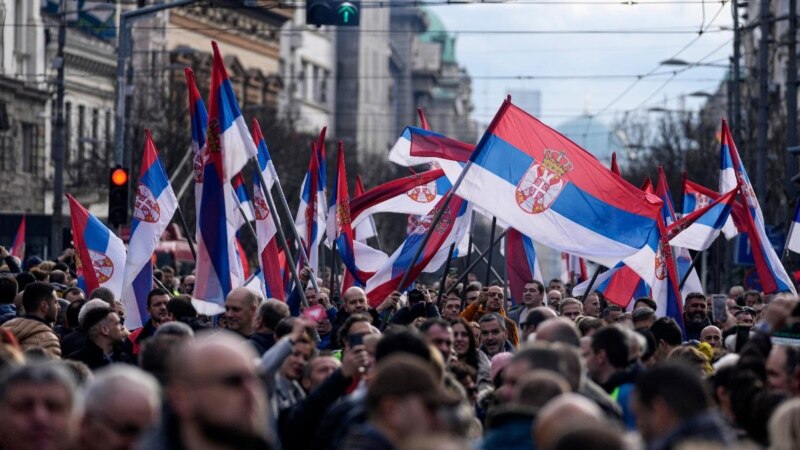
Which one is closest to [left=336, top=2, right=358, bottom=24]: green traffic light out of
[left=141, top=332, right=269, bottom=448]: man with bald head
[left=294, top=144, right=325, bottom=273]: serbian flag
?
[left=294, top=144, right=325, bottom=273]: serbian flag

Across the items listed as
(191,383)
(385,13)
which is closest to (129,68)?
(191,383)

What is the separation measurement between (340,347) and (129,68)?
26818mm

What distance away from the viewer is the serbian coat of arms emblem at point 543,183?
15.2 m

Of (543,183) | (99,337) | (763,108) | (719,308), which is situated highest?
(763,108)

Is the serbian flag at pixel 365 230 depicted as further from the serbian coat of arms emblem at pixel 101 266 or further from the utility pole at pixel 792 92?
the utility pole at pixel 792 92

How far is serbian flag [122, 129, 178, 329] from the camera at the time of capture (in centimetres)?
1623

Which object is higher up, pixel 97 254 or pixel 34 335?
pixel 97 254

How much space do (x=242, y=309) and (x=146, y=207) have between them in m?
6.49

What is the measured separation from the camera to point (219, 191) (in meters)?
13.2

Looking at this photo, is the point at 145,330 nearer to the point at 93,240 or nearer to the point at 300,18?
the point at 93,240

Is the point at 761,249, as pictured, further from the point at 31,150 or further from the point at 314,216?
the point at 31,150

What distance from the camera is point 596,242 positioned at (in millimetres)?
15148

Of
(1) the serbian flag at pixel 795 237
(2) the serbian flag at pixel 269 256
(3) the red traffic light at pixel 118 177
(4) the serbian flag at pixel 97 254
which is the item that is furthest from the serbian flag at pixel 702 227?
(3) the red traffic light at pixel 118 177

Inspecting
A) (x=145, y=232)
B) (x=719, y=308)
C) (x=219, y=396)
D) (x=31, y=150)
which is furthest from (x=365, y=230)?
(x=31, y=150)
